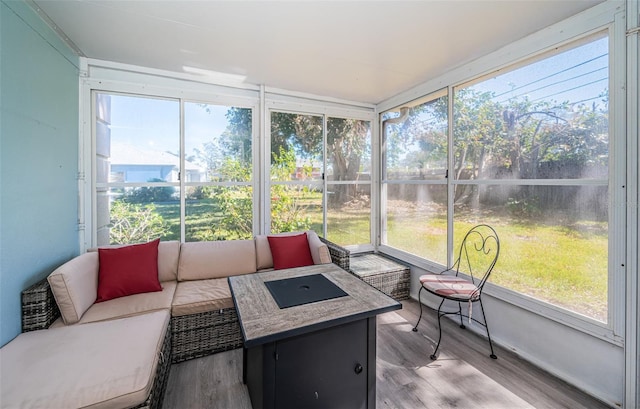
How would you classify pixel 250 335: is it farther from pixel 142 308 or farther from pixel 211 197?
pixel 211 197

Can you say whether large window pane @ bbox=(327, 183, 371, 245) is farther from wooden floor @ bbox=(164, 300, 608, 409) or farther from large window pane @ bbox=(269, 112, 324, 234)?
wooden floor @ bbox=(164, 300, 608, 409)

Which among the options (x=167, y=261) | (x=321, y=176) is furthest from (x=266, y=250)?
(x=321, y=176)

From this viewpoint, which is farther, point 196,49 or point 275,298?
point 196,49

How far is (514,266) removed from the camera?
7.57 feet

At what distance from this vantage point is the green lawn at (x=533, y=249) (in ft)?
6.03

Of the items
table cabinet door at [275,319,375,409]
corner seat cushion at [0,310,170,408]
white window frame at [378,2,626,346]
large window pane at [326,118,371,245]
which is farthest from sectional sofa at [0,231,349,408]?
white window frame at [378,2,626,346]

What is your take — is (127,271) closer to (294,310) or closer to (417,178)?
(294,310)

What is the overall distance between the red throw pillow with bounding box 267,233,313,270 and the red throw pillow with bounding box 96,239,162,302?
1077 mm

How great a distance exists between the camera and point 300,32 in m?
2.14

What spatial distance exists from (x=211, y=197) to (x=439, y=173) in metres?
2.77

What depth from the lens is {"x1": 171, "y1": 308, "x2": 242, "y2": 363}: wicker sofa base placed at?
2055 millimetres

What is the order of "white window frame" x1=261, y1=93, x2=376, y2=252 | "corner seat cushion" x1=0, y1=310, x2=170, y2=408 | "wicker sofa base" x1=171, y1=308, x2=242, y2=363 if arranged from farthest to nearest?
1. "white window frame" x1=261, y1=93, x2=376, y2=252
2. "wicker sofa base" x1=171, y1=308, x2=242, y2=363
3. "corner seat cushion" x1=0, y1=310, x2=170, y2=408

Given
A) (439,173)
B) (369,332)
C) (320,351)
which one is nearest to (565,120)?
(439,173)

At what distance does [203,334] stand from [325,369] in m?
1.25
